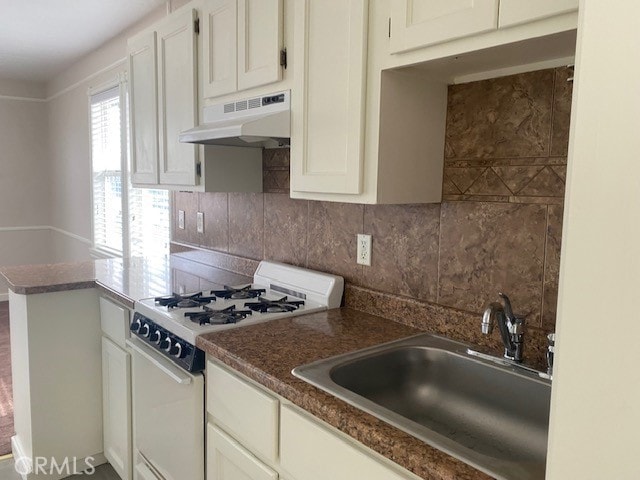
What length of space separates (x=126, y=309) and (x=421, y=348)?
4.36ft

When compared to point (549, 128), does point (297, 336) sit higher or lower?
lower

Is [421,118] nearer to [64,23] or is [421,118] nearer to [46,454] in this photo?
[46,454]

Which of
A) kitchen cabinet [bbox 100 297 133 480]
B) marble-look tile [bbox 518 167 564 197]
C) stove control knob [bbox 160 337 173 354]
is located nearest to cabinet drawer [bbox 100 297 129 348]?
kitchen cabinet [bbox 100 297 133 480]

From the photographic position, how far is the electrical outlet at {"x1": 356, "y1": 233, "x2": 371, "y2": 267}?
6.41 ft

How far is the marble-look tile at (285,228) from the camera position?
2.30 metres

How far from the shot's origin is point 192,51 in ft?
7.71

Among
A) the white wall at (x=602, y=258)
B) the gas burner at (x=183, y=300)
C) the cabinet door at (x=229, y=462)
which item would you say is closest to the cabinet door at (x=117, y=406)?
the gas burner at (x=183, y=300)

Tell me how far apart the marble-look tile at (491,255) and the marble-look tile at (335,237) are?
0.42 metres

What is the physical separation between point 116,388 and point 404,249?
4.98 feet

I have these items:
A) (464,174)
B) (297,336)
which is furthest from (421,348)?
(464,174)

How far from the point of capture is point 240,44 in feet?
6.74

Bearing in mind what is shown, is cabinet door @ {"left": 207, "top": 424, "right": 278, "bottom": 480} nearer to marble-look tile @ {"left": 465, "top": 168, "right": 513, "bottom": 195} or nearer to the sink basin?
the sink basin

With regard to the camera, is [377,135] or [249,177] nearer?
[377,135]

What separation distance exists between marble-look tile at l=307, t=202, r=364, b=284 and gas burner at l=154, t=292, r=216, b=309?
486 mm
